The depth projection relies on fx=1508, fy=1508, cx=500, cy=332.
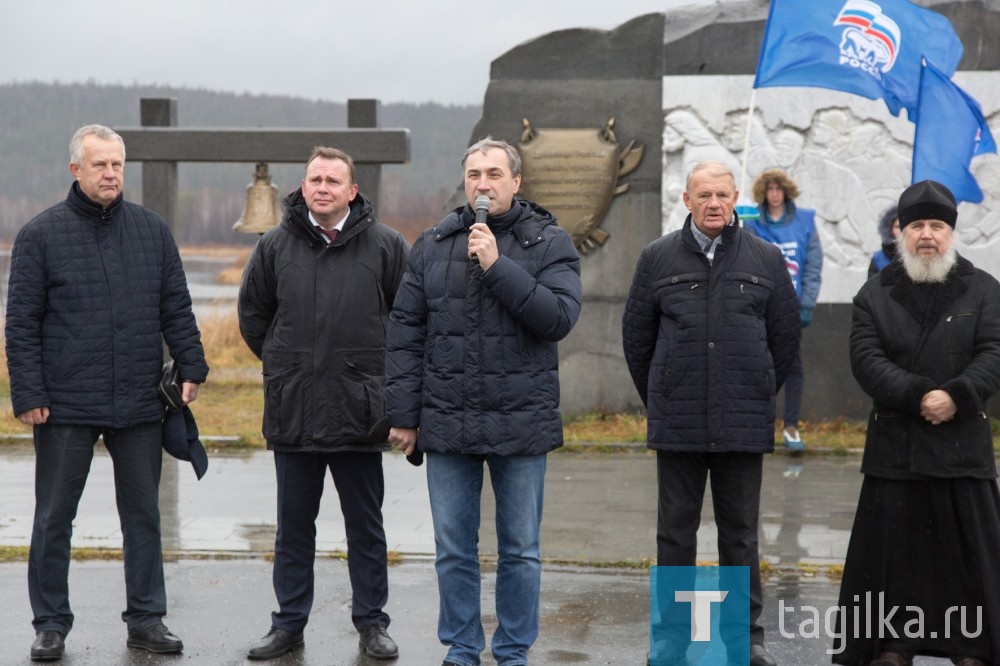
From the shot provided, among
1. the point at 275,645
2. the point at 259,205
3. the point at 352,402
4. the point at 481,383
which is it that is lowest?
the point at 275,645

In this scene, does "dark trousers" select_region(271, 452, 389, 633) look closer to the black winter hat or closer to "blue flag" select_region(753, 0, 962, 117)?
the black winter hat

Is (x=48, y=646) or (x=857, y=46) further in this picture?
(x=857, y=46)

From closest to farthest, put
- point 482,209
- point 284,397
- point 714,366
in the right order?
point 482,209, point 714,366, point 284,397

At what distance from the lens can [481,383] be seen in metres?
5.32

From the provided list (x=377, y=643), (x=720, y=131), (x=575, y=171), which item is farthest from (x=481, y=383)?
(x=720, y=131)

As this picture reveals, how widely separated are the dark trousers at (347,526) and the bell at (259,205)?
5940 millimetres

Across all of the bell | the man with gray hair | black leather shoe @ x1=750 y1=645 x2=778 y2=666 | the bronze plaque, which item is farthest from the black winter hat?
the bell

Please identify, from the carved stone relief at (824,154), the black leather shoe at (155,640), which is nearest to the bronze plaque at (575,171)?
the carved stone relief at (824,154)

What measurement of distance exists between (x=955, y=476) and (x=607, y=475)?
426cm

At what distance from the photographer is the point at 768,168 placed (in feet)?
36.5

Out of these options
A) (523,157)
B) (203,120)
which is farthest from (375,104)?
(203,120)

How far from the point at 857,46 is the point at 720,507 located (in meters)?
4.34

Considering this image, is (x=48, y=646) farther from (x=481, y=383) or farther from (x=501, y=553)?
(x=481, y=383)

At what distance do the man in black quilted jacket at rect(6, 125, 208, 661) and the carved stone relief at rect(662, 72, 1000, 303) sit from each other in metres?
5.93
